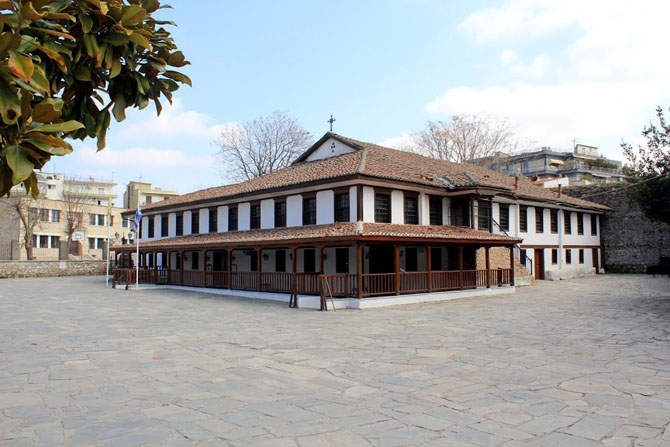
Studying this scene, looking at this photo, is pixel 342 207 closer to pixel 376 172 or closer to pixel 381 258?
pixel 376 172

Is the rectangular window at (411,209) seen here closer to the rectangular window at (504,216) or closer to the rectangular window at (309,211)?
the rectangular window at (309,211)

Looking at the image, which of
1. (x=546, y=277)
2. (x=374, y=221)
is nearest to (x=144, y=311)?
(x=374, y=221)

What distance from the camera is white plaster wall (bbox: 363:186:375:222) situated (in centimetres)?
1966

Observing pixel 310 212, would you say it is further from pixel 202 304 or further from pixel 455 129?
pixel 455 129

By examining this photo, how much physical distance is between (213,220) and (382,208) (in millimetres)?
11886

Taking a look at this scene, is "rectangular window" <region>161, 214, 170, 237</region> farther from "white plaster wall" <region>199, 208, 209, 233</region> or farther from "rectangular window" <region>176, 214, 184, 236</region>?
"white plaster wall" <region>199, 208, 209, 233</region>

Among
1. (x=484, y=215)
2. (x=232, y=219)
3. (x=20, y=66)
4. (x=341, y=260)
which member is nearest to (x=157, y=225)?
(x=232, y=219)

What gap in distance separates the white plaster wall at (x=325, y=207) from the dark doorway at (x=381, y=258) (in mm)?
2131

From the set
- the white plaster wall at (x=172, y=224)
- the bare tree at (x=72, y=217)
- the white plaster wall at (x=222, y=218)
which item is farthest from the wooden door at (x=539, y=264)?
the bare tree at (x=72, y=217)

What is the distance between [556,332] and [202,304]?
1214 cm

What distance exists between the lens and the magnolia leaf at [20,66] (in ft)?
7.83

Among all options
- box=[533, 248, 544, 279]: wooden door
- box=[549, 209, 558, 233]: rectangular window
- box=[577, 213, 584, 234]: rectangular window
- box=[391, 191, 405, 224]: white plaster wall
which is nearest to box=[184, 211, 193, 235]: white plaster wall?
box=[391, 191, 405, 224]: white plaster wall

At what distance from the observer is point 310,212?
21.9 m

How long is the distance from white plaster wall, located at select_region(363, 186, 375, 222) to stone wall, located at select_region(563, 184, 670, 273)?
22435mm
